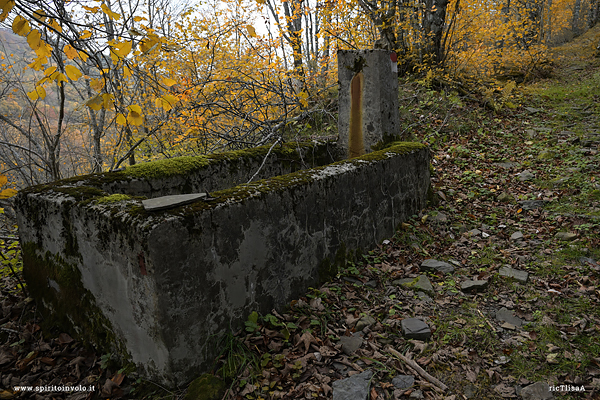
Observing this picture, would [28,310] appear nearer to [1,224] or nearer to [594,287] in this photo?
[1,224]

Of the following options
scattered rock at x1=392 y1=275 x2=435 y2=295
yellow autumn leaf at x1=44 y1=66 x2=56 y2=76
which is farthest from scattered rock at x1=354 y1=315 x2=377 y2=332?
yellow autumn leaf at x1=44 y1=66 x2=56 y2=76

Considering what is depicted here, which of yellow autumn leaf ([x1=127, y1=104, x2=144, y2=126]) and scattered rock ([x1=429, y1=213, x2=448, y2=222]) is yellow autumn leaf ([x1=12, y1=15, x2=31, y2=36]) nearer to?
yellow autumn leaf ([x1=127, y1=104, x2=144, y2=126])

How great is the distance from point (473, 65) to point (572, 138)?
3.92 meters

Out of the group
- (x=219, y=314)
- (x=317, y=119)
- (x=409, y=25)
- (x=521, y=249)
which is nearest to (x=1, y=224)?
(x=219, y=314)

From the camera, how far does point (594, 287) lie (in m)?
3.07

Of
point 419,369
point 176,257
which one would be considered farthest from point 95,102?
point 419,369

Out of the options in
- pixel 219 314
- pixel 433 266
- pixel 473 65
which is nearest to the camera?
pixel 219 314

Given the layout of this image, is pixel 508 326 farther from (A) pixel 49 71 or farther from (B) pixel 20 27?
(B) pixel 20 27

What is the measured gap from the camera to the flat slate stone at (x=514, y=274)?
11.1 feet

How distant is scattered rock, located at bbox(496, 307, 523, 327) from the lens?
286cm

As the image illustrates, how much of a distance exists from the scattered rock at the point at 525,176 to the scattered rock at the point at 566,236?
1.76m

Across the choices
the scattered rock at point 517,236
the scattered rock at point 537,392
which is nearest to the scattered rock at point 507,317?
the scattered rock at point 537,392

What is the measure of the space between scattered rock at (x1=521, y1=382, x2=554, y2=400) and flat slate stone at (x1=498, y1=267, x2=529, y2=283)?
136 cm

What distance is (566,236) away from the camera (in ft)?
12.8
